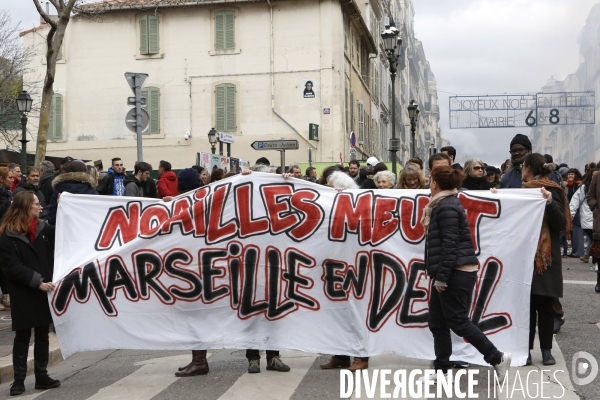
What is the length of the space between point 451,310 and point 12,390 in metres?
3.61

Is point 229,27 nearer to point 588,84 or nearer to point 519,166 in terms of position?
point 519,166

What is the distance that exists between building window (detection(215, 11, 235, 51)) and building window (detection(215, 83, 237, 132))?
1.53m

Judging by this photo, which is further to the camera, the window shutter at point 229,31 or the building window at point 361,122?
the building window at point 361,122

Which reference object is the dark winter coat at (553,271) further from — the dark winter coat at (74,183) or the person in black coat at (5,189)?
the person in black coat at (5,189)

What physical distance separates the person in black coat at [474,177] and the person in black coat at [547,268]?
125cm

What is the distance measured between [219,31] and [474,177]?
27.7 meters

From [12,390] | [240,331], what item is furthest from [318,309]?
[12,390]

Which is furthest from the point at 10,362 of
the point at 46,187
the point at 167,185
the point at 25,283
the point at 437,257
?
the point at 167,185

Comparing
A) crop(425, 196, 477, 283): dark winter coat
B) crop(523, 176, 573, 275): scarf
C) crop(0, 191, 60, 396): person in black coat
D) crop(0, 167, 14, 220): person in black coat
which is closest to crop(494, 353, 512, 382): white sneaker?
crop(425, 196, 477, 283): dark winter coat

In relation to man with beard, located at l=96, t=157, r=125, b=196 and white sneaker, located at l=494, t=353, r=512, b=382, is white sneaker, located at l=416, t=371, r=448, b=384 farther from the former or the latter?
man with beard, located at l=96, t=157, r=125, b=196

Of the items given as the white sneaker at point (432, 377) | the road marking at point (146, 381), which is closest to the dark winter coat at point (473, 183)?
the white sneaker at point (432, 377)

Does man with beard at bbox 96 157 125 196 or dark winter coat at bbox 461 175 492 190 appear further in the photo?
man with beard at bbox 96 157 125 196

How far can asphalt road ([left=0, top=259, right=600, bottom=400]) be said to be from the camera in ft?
22.9

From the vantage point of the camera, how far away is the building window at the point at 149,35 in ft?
119
